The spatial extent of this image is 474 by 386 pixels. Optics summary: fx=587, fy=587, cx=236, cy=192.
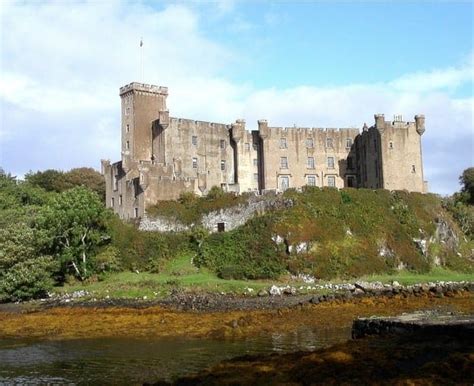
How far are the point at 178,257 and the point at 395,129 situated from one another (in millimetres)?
27741

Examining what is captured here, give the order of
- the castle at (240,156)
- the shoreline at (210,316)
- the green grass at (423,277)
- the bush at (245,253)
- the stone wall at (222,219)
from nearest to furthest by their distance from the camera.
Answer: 1. the shoreline at (210,316)
2. the green grass at (423,277)
3. the bush at (245,253)
4. the stone wall at (222,219)
5. the castle at (240,156)

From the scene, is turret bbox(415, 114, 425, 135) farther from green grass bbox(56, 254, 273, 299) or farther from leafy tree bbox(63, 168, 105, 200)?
leafy tree bbox(63, 168, 105, 200)

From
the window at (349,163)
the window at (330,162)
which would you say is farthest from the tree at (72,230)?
the window at (349,163)

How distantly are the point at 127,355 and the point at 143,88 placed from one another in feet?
139

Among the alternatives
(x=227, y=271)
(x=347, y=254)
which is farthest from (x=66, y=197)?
(x=347, y=254)

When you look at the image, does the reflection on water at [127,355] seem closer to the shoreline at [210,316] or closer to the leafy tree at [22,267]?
the shoreline at [210,316]

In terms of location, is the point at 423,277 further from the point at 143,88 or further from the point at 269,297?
the point at 143,88

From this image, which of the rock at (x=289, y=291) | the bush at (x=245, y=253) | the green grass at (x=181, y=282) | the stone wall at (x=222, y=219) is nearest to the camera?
the rock at (x=289, y=291)

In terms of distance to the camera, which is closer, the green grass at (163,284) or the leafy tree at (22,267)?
the green grass at (163,284)

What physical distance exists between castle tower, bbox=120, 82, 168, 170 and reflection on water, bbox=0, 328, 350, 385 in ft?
112

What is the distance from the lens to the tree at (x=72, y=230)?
148 ft

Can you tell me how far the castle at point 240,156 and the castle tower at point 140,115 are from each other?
10 centimetres

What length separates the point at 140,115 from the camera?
59.8 m

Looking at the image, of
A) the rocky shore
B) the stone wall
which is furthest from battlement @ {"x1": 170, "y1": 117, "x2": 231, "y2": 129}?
the rocky shore
